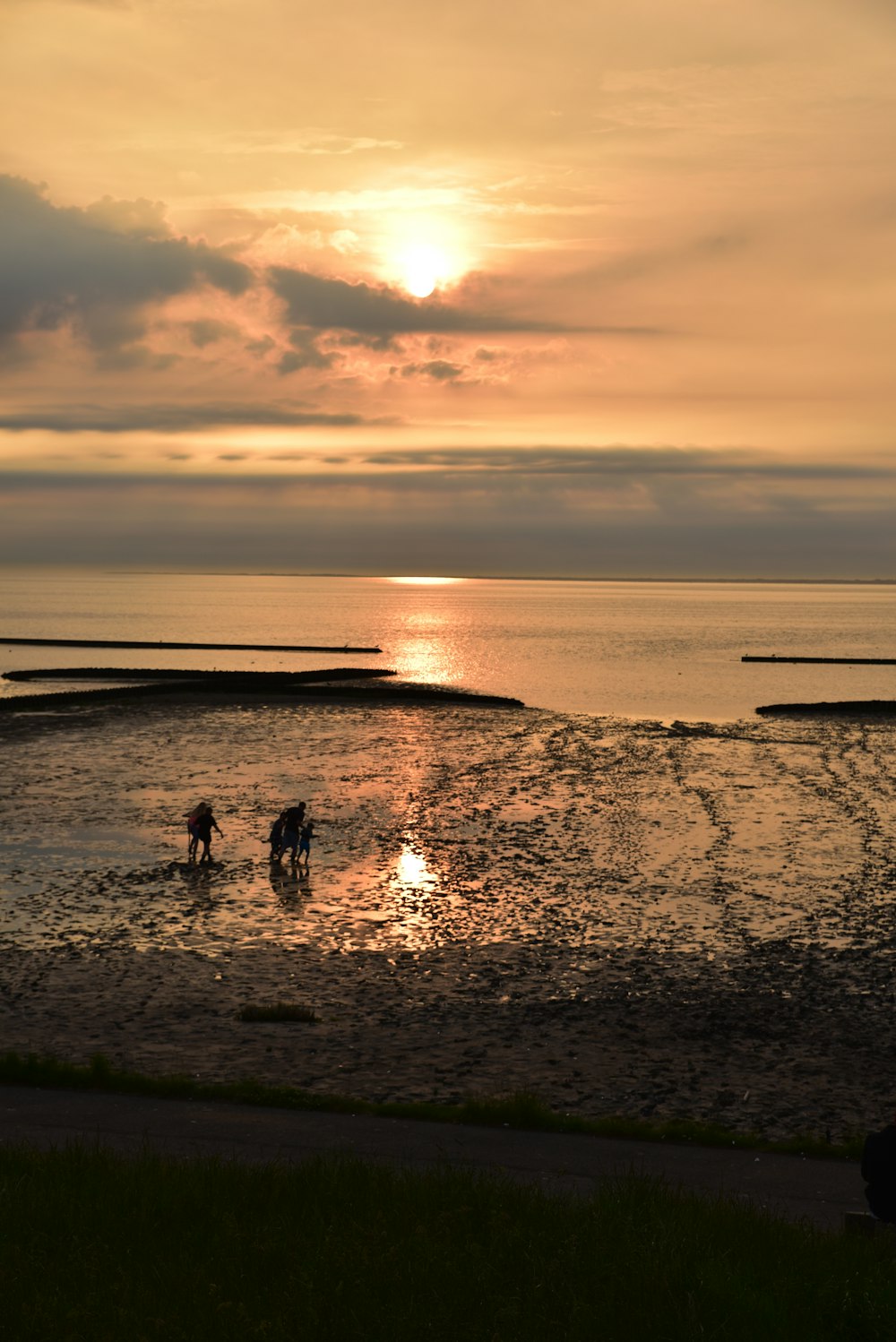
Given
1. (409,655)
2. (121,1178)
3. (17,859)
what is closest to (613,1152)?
(121,1178)

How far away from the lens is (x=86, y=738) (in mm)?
60375

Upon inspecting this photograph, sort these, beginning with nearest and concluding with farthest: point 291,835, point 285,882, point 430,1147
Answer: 1. point 430,1147
2. point 285,882
3. point 291,835

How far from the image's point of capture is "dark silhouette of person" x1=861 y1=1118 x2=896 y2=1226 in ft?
31.7

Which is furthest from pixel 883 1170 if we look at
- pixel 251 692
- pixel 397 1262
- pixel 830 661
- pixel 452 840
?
pixel 830 661

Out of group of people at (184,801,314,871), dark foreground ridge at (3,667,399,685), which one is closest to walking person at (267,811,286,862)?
group of people at (184,801,314,871)

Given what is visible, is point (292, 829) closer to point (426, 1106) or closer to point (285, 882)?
point (285, 882)

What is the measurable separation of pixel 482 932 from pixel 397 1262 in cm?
1520

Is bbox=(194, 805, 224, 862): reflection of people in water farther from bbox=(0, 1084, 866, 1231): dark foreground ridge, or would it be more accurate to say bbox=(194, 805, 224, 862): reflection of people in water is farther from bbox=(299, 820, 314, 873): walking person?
bbox=(0, 1084, 866, 1231): dark foreground ridge

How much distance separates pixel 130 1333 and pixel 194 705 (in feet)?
222

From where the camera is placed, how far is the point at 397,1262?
11070 millimetres

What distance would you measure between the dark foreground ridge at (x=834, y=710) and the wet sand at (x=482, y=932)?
25.6 meters

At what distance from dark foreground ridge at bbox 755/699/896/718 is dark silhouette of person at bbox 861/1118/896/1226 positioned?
69.0m

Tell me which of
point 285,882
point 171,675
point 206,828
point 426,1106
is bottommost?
point 426,1106

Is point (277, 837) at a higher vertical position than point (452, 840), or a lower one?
lower
